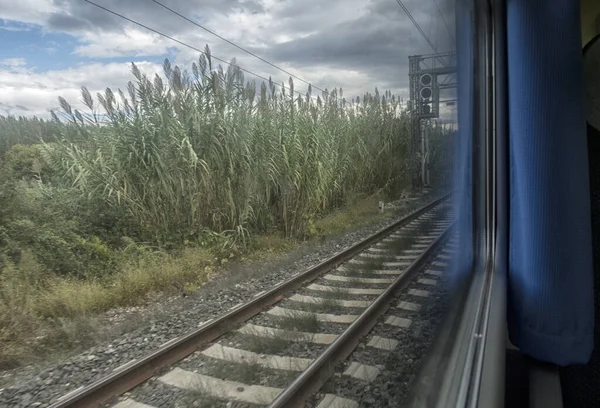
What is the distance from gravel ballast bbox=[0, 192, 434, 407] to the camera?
1.10 metres

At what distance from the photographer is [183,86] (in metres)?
1.62

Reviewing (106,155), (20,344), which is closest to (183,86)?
(106,155)

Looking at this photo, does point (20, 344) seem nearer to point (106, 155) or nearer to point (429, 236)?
point (106, 155)

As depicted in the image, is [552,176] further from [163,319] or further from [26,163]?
[26,163]

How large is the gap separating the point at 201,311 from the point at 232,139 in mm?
909

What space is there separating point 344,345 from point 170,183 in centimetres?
96

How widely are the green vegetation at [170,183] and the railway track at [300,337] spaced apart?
0.24 meters

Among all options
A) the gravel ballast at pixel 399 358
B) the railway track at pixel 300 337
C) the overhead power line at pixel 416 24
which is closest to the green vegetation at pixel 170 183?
the railway track at pixel 300 337

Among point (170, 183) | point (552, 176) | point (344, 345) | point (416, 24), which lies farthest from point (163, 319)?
point (552, 176)

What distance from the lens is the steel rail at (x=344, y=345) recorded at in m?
1.32

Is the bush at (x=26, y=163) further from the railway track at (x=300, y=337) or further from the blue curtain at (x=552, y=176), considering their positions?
the blue curtain at (x=552, y=176)

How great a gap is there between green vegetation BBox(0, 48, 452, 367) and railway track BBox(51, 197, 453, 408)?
24 cm

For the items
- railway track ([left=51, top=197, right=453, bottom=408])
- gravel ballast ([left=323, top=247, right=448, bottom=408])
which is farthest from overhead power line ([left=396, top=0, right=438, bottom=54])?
gravel ballast ([left=323, top=247, right=448, bottom=408])

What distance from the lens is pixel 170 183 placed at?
1822 mm
